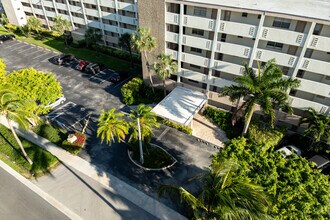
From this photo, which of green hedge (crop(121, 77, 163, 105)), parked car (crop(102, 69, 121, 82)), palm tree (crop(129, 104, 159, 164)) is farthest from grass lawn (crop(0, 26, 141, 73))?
palm tree (crop(129, 104, 159, 164))

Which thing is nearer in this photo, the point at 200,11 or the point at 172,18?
the point at 200,11

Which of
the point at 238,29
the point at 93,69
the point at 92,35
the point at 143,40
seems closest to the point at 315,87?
the point at 238,29

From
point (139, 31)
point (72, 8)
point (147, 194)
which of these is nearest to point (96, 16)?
point (72, 8)

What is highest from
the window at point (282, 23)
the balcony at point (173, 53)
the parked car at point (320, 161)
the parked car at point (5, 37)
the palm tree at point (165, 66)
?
the window at point (282, 23)

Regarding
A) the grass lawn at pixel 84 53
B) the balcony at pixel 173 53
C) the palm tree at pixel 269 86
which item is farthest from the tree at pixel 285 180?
the grass lawn at pixel 84 53

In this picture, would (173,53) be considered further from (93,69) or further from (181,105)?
(93,69)

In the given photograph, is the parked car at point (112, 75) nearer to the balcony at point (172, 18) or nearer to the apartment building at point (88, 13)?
the apartment building at point (88, 13)
